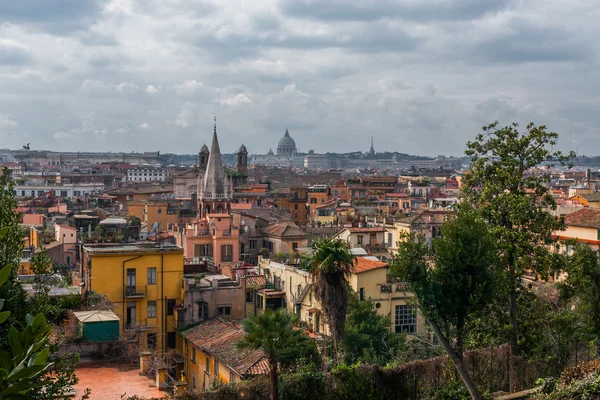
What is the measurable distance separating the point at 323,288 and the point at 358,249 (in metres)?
13.2

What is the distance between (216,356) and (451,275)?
844 centimetres

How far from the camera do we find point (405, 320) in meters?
23.8

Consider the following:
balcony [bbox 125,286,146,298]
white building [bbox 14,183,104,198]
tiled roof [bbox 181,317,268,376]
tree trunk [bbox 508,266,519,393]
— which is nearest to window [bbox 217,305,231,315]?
tiled roof [bbox 181,317,268,376]

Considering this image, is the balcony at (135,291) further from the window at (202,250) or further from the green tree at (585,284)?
the window at (202,250)

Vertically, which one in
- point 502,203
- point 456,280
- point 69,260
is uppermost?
point 502,203

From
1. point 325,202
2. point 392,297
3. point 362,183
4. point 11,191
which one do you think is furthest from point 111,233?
point 362,183

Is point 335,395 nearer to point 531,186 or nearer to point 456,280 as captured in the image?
point 456,280

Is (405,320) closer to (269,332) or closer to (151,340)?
(151,340)

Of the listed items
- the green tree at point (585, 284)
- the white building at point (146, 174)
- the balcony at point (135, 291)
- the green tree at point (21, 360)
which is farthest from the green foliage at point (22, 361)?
the white building at point (146, 174)

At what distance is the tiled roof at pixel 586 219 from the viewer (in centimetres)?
2572

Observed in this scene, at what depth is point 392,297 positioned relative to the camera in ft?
77.9

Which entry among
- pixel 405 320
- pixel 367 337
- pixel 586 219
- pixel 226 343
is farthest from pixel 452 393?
pixel 586 219

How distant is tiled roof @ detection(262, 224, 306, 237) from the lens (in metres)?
37.9

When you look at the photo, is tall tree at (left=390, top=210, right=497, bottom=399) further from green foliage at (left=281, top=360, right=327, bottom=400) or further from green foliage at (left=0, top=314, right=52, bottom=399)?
green foliage at (left=0, top=314, right=52, bottom=399)
